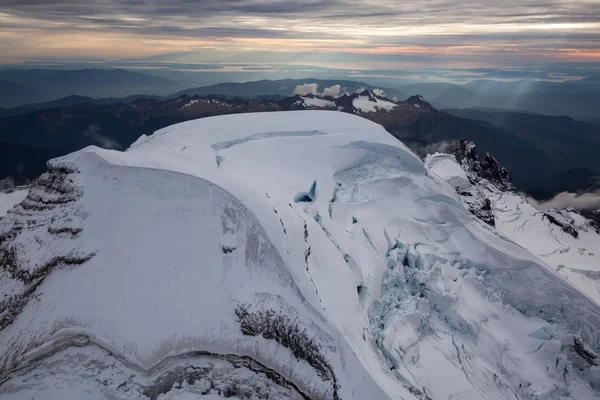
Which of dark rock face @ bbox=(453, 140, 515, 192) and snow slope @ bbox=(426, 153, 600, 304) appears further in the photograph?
dark rock face @ bbox=(453, 140, 515, 192)

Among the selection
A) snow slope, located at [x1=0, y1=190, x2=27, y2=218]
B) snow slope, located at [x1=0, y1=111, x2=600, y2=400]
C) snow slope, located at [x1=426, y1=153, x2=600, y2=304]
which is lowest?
snow slope, located at [x1=426, y1=153, x2=600, y2=304]

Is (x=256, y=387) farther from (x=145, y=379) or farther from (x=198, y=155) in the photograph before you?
(x=198, y=155)

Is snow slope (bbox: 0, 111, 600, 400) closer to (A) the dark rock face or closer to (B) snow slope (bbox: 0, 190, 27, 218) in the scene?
(B) snow slope (bbox: 0, 190, 27, 218)

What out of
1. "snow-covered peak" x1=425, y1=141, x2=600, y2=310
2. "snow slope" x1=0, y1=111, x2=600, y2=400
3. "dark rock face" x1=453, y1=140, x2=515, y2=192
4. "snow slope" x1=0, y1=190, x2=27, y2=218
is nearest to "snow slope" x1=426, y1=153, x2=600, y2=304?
"snow-covered peak" x1=425, y1=141, x2=600, y2=310

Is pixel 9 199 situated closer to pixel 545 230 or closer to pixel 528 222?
pixel 528 222

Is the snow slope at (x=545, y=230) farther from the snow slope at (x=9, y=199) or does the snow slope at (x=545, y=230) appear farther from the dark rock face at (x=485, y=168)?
the snow slope at (x=9, y=199)

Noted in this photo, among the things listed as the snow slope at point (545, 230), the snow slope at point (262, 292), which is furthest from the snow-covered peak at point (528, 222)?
the snow slope at point (262, 292)

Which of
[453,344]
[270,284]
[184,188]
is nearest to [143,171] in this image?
[184,188]

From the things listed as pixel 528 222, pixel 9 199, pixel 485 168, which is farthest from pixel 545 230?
pixel 9 199
